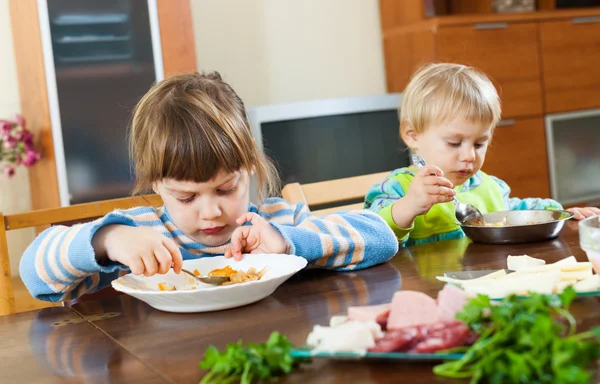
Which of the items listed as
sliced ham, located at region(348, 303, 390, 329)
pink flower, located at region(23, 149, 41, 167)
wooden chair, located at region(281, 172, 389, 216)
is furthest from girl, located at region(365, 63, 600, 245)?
pink flower, located at region(23, 149, 41, 167)

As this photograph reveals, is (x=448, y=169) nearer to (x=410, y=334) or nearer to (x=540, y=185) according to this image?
(x=410, y=334)

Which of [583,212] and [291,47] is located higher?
[291,47]

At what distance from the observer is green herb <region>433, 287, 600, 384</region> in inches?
19.3

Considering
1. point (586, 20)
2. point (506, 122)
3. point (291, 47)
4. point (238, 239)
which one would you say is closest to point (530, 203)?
point (238, 239)

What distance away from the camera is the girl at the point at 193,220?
1.10m

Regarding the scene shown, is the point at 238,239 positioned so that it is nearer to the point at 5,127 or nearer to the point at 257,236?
the point at 257,236

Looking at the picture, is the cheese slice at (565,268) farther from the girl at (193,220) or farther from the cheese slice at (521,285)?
the girl at (193,220)

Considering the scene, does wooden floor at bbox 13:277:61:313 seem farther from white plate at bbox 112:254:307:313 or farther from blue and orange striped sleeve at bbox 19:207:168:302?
white plate at bbox 112:254:307:313

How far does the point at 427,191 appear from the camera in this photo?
1279 mm

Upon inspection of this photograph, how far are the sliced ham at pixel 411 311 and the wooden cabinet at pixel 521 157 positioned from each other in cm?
286

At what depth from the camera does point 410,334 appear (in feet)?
2.04

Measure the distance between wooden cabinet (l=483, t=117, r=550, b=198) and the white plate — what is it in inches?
98.8

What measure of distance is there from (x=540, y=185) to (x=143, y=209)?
269 cm

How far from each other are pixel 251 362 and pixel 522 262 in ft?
1.64
